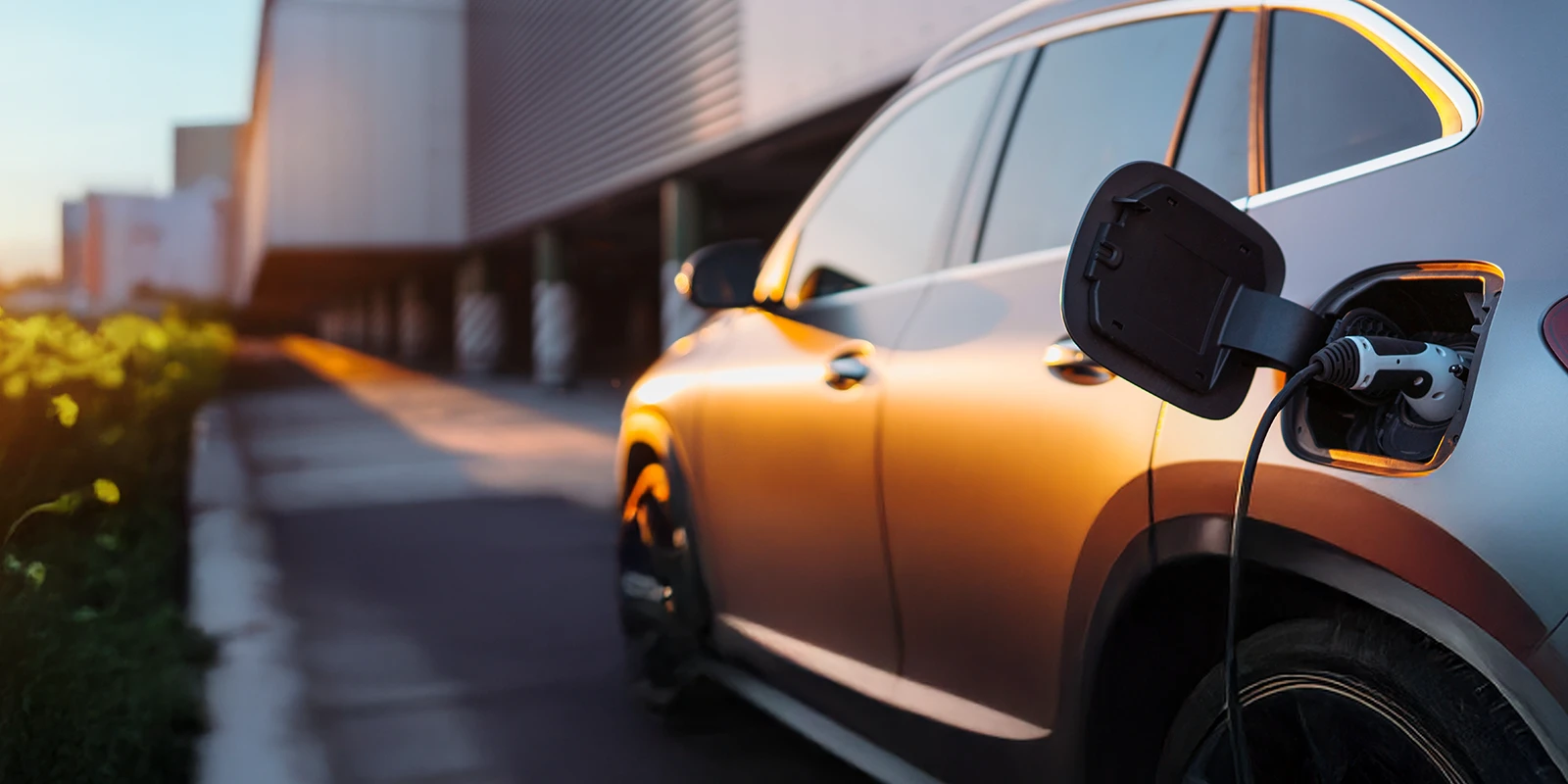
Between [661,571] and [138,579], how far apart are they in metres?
2.14

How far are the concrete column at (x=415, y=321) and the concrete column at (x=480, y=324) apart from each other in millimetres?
10499

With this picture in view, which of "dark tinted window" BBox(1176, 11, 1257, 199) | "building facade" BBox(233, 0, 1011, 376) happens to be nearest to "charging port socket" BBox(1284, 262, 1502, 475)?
"dark tinted window" BBox(1176, 11, 1257, 199)

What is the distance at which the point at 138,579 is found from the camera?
16.0 feet

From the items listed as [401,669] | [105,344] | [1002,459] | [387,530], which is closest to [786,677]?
[1002,459]

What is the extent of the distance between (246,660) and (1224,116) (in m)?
3.74

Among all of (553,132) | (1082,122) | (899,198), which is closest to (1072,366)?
(1082,122)

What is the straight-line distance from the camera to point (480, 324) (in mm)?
29594

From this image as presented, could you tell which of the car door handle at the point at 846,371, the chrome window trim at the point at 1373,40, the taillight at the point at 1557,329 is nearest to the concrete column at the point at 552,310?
the car door handle at the point at 846,371

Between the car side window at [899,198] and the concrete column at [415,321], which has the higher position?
the car side window at [899,198]

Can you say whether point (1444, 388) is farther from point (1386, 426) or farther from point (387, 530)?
point (387, 530)

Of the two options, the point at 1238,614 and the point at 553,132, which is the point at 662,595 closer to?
the point at 1238,614

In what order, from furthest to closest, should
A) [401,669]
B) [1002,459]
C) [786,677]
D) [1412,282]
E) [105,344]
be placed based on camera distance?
[105,344]
[401,669]
[786,677]
[1002,459]
[1412,282]

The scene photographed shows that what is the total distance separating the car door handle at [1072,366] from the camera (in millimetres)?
2105

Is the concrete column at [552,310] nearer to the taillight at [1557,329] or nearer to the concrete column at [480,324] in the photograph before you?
the concrete column at [480,324]
